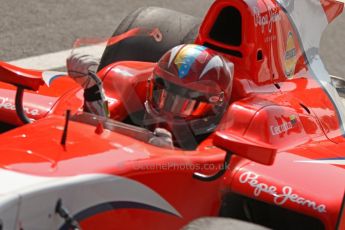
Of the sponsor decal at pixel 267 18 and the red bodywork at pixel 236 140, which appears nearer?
the red bodywork at pixel 236 140

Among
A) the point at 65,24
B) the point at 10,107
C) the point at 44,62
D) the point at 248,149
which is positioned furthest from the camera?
the point at 65,24

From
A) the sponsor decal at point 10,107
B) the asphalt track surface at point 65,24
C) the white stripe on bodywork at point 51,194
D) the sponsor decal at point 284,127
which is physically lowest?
the asphalt track surface at point 65,24

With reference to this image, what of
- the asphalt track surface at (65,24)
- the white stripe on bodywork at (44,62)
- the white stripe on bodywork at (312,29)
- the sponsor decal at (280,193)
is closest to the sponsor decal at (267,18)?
the white stripe on bodywork at (312,29)

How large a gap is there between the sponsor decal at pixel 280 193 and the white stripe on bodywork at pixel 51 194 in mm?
629

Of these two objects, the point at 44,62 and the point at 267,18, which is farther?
the point at 44,62

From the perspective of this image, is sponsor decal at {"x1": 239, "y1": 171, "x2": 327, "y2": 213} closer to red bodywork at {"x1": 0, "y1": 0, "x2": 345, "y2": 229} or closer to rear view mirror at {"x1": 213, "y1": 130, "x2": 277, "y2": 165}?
red bodywork at {"x1": 0, "y1": 0, "x2": 345, "y2": 229}

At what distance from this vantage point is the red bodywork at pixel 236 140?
3301 mm

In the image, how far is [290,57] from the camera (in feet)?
16.4

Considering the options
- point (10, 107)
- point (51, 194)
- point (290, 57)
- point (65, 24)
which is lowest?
point (65, 24)

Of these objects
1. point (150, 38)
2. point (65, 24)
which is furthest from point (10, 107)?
point (65, 24)

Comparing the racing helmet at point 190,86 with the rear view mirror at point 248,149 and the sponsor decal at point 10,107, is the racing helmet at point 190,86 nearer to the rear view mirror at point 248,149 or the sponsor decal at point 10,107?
the rear view mirror at point 248,149

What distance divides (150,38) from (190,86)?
1606mm

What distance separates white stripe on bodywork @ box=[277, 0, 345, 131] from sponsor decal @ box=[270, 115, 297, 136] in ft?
2.16

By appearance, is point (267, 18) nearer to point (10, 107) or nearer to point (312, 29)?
point (312, 29)
